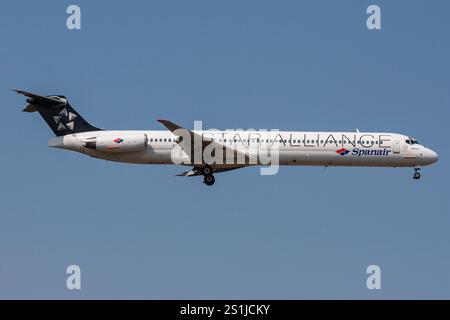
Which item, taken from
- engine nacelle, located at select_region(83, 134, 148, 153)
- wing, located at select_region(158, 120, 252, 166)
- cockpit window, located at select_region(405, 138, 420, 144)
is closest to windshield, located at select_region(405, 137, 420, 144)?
cockpit window, located at select_region(405, 138, 420, 144)

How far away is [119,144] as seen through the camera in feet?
165

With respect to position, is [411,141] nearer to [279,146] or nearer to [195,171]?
[279,146]

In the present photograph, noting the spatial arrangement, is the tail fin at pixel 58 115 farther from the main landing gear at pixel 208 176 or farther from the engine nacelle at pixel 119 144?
the main landing gear at pixel 208 176

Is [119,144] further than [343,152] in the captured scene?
No

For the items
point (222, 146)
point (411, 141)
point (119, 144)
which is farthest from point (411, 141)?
point (119, 144)

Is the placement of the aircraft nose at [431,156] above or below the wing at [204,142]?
below

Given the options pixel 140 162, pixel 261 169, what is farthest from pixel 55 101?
pixel 261 169

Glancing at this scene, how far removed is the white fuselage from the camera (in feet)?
166

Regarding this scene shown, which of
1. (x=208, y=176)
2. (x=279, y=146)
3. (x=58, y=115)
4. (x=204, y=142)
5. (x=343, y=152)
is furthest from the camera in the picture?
(x=58, y=115)

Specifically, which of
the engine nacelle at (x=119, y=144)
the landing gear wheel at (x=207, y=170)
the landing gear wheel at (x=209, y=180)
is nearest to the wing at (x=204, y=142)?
the landing gear wheel at (x=207, y=170)

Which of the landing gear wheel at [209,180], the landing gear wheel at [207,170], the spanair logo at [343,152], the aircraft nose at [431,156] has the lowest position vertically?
the landing gear wheel at [209,180]

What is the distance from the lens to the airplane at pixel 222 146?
165ft

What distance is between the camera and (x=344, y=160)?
51125 millimetres

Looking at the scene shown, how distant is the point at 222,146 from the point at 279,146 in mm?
3374
